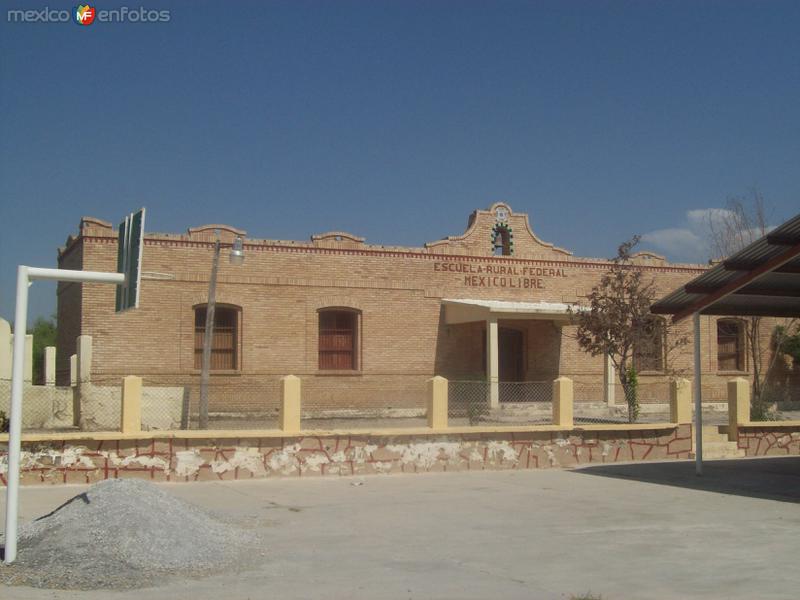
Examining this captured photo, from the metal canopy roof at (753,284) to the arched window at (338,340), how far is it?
11459 millimetres

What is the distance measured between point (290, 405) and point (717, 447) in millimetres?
9534

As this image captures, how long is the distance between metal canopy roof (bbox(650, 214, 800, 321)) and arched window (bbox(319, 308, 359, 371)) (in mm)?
11459

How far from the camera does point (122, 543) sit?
7.84 meters

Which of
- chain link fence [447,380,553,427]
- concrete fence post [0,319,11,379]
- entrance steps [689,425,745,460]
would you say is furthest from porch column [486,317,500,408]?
concrete fence post [0,319,11,379]

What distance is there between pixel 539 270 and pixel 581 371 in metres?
3.42

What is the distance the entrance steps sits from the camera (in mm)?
19000

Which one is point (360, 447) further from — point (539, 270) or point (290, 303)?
point (539, 270)

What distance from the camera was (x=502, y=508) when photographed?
11969mm

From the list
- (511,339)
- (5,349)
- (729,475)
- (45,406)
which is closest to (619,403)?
(511,339)

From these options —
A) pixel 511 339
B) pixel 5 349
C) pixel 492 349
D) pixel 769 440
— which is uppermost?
pixel 511 339

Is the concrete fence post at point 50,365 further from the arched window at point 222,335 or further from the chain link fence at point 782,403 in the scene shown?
the chain link fence at point 782,403

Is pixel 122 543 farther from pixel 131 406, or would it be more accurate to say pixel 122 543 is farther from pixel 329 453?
pixel 329 453

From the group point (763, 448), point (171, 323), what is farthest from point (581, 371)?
point (171, 323)

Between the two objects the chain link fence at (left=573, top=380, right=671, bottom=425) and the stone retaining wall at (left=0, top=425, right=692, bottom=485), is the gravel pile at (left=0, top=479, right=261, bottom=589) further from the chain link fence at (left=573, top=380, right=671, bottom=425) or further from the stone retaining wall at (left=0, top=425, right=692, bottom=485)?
the chain link fence at (left=573, top=380, right=671, bottom=425)
